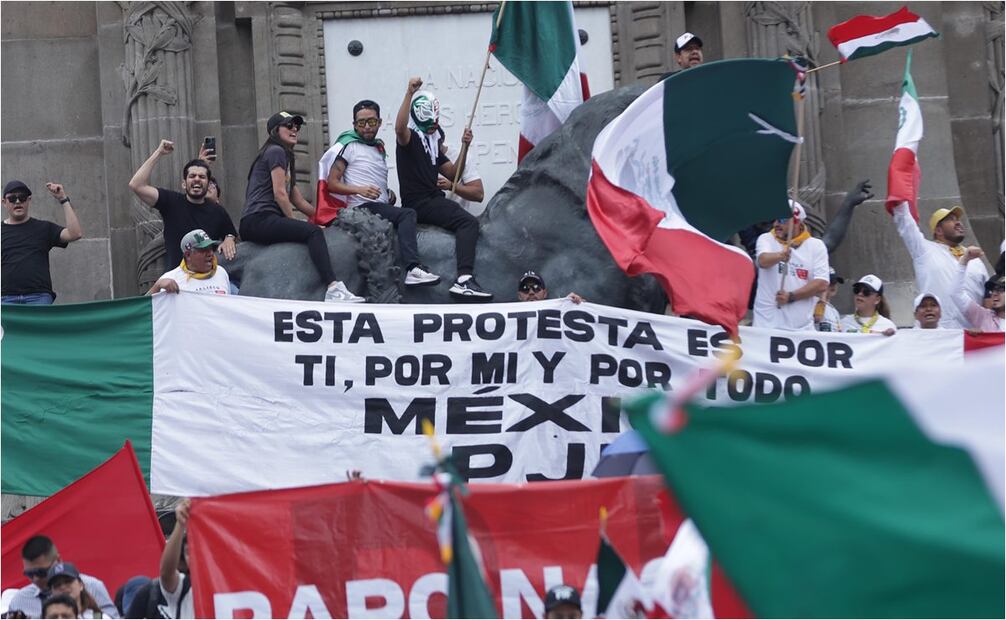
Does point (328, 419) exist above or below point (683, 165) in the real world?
below

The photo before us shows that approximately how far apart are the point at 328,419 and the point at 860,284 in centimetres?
452

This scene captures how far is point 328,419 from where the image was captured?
527 inches

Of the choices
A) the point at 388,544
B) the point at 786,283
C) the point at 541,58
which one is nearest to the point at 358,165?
the point at 541,58

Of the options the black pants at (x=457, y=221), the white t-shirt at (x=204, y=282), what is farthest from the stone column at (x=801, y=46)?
the white t-shirt at (x=204, y=282)

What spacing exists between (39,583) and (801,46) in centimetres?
967

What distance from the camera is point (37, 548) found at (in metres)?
11.6

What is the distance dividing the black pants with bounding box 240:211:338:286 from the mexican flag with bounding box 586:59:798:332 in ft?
6.28

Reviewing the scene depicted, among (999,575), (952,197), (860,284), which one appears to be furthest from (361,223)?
(999,575)

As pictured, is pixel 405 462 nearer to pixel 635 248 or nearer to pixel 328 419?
pixel 328 419

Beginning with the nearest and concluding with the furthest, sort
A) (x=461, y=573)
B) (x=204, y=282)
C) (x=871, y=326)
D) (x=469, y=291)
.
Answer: (x=461, y=573)
(x=204, y=282)
(x=469, y=291)
(x=871, y=326)

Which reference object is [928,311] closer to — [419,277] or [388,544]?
[419,277]

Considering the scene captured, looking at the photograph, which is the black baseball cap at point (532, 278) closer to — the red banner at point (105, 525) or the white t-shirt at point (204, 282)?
the white t-shirt at point (204, 282)

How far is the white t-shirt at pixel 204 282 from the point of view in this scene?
46.4ft

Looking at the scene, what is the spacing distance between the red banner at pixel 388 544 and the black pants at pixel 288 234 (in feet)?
13.2
